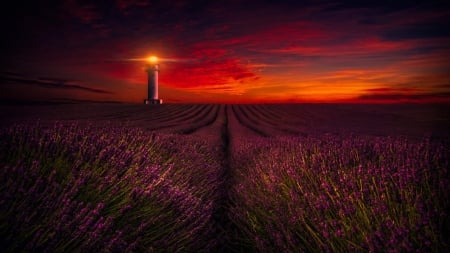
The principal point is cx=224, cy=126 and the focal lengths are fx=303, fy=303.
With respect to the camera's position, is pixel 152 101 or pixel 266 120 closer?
pixel 266 120

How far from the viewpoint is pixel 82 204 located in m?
1.84

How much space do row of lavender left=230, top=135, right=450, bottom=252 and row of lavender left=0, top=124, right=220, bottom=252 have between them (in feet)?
2.20

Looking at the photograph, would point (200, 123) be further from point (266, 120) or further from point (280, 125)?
point (266, 120)

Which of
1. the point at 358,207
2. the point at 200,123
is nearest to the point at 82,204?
the point at 358,207

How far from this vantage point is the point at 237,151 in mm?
6625

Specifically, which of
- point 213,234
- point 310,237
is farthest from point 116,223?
point 310,237

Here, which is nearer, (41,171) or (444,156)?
(41,171)

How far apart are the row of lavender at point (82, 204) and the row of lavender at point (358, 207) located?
67 cm

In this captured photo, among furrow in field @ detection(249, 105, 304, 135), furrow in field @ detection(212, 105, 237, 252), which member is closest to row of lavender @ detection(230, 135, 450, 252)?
furrow in field @ detection(212, 105, 237, 252)

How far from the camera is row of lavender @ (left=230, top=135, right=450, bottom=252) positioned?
1738 millimetres

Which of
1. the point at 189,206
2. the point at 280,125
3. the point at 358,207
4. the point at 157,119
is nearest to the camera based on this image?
the point at 358,207

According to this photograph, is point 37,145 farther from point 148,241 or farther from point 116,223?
point 148,241

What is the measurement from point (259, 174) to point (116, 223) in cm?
238

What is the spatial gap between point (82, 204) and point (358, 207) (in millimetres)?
1941
